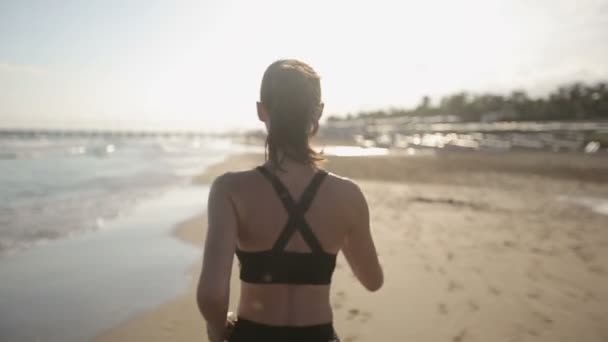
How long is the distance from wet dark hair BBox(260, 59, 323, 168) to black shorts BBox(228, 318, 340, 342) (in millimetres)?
645

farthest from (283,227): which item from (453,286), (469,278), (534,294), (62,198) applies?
(62,198)

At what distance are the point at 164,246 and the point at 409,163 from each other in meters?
21.3

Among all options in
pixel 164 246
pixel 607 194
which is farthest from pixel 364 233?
pixel 607 194

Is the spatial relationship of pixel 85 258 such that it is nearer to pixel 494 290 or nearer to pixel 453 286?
pixel 453 286

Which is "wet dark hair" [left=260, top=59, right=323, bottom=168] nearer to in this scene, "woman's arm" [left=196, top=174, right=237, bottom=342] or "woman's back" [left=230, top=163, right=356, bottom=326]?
"woman's back" [left=230, top=163, right=356, bottom=326]

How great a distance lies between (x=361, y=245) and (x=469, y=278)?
4969 millimetres

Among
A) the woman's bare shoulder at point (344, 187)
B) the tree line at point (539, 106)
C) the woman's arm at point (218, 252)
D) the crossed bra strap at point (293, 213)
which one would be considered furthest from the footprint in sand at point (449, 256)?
the tree line at point (539, 106)

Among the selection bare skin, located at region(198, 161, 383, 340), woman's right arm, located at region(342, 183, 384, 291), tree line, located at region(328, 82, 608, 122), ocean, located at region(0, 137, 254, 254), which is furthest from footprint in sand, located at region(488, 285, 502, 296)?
tree line, located at region(328, 82, 608, 122)

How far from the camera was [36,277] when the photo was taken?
6477mm

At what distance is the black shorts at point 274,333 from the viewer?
1785 mm

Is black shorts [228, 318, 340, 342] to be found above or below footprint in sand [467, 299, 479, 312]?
above

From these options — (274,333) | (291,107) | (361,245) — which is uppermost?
(291,107)

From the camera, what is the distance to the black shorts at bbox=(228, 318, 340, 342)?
179 centimetres

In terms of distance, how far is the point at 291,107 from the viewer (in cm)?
168
